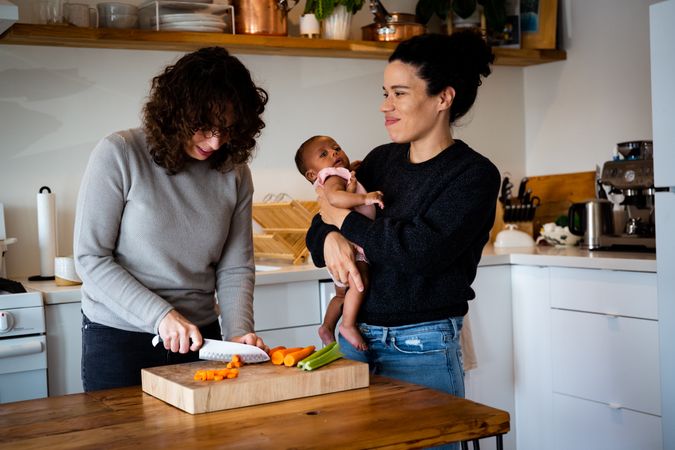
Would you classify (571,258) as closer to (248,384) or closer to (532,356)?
(532,356)

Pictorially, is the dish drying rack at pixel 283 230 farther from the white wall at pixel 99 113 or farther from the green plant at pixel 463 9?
the green plant at pixel 463 9

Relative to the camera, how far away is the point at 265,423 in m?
1.41

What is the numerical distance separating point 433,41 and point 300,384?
2.82ft

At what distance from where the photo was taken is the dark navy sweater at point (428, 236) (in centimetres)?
183

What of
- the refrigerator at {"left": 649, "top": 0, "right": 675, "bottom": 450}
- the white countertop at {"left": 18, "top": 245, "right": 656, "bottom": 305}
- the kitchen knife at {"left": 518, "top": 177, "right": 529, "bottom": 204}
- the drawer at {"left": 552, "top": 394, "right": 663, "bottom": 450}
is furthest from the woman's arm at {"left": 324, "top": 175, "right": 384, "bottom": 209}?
the kitchen knife at {"left": 518, "top": 177, "right": 529, "bottom": 204}

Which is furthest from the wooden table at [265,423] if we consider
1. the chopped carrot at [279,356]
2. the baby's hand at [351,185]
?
the baby's hand at [351,185]

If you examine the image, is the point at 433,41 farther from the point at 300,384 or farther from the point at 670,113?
the point at 670,113

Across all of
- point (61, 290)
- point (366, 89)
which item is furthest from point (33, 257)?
point (366, 89)

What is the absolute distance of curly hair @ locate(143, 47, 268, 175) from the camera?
5.84ft

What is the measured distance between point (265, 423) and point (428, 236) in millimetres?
589

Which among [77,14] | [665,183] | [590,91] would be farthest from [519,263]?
[77,14]

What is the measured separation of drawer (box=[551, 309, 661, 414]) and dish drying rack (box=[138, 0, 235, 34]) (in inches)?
66.6

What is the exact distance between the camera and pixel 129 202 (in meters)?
1.85

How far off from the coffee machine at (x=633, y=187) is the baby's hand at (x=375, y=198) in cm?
159
